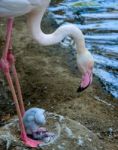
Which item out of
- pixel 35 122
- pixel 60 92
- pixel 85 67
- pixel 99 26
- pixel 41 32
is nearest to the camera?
pixel 35 122

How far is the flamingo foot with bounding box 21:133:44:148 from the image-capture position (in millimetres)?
5047

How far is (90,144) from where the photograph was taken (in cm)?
513

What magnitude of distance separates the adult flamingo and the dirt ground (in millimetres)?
608

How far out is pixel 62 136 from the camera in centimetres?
520

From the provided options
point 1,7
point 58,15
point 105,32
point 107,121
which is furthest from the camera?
point 58,15

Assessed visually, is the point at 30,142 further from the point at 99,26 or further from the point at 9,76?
the point at 99,26

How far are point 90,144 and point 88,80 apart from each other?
0.69m

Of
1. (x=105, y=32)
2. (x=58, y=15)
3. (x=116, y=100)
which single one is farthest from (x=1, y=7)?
(x=58, y=15)

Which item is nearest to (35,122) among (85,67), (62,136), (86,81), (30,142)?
(30,142)

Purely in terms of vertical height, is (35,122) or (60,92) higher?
(35,122)

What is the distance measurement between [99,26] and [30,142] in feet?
12.4

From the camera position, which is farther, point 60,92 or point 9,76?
point 60,92

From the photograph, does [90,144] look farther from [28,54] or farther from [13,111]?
[28,54]

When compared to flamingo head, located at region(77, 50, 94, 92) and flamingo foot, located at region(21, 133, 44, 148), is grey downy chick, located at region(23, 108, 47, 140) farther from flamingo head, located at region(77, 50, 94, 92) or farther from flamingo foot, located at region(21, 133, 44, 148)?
flamingo head, located at region(77, 50, 94, 92)
